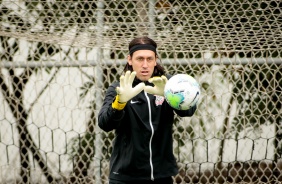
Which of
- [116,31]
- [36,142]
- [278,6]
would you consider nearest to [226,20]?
[278,6]

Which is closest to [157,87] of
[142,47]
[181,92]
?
[181,92]

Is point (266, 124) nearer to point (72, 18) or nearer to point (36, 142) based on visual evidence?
point (72, 18)

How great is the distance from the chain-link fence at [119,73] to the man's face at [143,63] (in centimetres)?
62

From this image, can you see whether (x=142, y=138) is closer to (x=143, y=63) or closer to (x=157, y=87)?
(x=157, y=87)

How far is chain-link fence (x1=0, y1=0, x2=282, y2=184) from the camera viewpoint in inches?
123

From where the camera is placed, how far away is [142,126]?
2375 millimetres

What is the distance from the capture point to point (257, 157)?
3627mm

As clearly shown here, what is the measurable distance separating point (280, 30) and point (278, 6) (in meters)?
0.16

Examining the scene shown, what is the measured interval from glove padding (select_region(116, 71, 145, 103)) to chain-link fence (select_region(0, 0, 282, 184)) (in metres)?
0.85

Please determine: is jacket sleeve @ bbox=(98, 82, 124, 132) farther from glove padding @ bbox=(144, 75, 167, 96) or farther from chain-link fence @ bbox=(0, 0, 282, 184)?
chain-link fence @ bbox=(0, 0, 282, 184)

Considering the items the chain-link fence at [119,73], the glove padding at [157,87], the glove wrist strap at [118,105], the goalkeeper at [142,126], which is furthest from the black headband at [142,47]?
the chain-link fence at [119,73]

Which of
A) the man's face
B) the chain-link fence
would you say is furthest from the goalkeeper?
the chain-link fence

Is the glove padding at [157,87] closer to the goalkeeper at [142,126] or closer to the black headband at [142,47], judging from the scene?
the goalkeeper at [142,126]

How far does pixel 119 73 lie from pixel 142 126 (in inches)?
43.7
